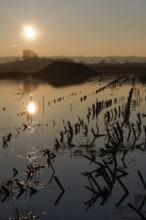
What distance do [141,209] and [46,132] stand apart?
1701 centimetres

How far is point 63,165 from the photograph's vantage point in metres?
20.5

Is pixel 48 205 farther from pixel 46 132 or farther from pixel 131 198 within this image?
pixel 46 132

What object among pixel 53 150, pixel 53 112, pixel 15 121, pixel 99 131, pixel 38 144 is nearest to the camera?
pixel 53 150

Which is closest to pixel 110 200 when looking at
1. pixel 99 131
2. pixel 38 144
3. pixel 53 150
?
pixel 53 150

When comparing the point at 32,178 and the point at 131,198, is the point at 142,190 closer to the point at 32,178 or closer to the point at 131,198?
the point at 131,198

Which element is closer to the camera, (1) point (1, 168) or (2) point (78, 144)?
(1) point (1, 168)

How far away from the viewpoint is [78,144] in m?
25.2

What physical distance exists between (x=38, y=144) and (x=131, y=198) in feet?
38.3

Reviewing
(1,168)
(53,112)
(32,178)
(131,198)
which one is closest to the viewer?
(131,198)

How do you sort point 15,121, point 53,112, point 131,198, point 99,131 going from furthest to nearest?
1. point 53,112
2. point 15,121
3. point 99,131
4. point 131,198

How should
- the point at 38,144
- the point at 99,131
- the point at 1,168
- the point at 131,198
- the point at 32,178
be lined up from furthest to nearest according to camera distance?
the point at 99,131 → the point at 38,144 → the point at 1,168 → the point at 32,178 → the point at 131,198

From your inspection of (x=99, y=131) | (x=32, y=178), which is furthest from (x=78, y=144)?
(x=32, y=178)

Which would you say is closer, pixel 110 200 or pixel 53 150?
pixel 110 200

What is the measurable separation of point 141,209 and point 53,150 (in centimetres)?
1036
